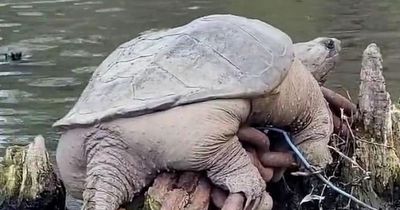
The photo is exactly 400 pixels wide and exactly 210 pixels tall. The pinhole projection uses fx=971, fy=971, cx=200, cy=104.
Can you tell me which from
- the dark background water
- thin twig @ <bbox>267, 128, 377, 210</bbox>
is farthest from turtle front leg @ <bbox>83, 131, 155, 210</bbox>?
the dark background water

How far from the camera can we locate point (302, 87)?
509cm

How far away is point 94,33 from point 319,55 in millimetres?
8098

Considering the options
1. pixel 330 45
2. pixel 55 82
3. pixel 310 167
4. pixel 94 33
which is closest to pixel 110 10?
pixel 94 33

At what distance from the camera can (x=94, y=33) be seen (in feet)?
43.9

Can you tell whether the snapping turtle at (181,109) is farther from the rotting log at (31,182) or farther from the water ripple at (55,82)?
the water ripple at (55,82)

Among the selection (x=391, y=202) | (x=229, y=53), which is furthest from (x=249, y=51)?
(x=391, y=202)

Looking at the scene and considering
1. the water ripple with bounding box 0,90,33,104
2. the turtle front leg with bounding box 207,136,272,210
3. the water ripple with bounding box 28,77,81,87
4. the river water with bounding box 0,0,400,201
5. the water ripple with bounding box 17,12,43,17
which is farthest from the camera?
the water ripple with bounding box 17,12,43,17

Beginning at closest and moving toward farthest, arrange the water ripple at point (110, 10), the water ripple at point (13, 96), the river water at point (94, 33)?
the river water at point (94, 33), the water ripple at point (13, 96), the water ripple at point (110, 10)

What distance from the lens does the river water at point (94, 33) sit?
8922 millimetres

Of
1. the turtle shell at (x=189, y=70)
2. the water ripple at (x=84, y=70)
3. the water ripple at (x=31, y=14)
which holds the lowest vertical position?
the water ripple at (x=31, y=14)

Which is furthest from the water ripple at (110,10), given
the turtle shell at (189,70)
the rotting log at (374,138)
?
the turtle shell at (189,70)

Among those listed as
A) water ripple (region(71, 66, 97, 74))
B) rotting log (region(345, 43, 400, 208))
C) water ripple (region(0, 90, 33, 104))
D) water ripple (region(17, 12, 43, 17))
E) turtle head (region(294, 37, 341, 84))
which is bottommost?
water ripple (region(17, 12, 43, 17))

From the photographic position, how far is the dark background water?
892cm

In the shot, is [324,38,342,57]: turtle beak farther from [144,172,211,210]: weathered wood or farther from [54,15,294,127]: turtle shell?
[144,172,211,210]: weathered wood
